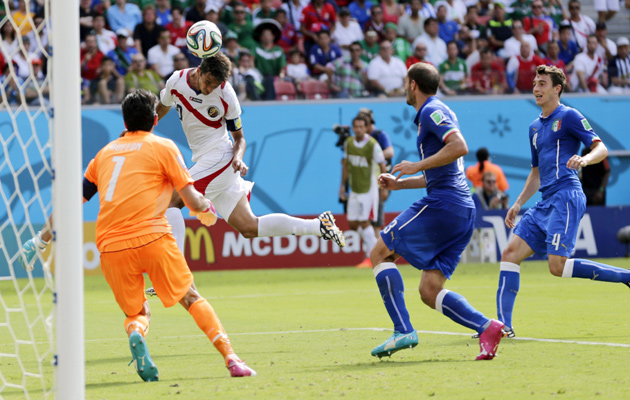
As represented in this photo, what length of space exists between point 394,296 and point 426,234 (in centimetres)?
50

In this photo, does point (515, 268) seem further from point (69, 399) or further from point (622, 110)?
point (622, 110)

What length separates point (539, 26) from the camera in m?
22.5

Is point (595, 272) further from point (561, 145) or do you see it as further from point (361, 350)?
point (361, 350)

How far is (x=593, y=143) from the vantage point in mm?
7887

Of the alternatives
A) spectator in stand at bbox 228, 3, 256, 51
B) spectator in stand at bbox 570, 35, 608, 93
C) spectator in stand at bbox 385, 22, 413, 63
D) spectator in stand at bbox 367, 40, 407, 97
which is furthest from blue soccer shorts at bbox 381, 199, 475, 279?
spectator in stand at bbox 570, 35, 608, 93

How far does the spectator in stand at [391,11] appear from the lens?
21688mm

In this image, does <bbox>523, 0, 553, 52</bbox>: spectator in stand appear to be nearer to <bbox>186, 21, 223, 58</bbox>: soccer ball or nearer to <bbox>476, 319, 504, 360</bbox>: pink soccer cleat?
<bbox>186, 21, 223, 58</bbox>: soccer ball

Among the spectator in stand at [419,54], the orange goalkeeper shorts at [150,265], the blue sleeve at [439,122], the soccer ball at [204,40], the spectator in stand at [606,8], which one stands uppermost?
the spectator in stand at [606,8]

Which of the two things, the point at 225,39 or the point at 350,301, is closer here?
the point at 350,301

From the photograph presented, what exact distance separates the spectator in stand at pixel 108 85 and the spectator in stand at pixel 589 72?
1015 cm

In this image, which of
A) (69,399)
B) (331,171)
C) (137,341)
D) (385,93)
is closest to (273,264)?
(331,171)

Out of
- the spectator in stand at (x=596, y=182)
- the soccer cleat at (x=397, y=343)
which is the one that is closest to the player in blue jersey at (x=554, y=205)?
the soccer cleat at (x=397, y=343)

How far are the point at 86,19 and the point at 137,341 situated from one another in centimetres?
1530

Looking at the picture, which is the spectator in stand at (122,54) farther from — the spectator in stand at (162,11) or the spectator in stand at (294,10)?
the spectator in stand at (294,10)
